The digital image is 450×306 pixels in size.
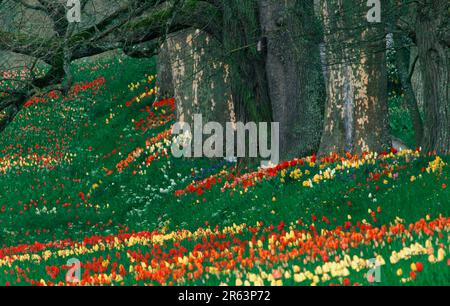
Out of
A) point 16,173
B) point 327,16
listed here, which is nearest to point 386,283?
point 327,16

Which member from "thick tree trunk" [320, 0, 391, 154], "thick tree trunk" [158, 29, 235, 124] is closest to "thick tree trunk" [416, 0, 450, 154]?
"thick tree trunk" [320, 0, 391, 154]

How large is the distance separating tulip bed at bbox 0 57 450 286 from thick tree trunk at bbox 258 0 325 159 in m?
1.38

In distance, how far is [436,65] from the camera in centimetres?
1264

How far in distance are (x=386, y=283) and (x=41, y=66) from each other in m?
36.8

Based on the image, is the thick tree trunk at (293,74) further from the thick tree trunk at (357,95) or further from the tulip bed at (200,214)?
the tulip bed at (200,214)

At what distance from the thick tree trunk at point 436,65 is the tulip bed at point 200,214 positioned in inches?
23.2

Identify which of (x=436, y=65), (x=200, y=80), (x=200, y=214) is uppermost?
(x=200, y=80)

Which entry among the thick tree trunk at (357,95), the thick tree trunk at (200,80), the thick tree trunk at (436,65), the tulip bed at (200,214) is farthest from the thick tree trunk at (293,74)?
the thick tree trunk at (436,65)

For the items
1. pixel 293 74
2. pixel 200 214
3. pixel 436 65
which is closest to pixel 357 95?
pixel 293 74

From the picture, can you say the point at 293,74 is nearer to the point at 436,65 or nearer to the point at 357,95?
the point at 357,95

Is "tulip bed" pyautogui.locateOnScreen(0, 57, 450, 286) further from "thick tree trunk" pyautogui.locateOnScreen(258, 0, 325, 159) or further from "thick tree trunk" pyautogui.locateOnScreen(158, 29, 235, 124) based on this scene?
"thick tree trunk" pyautogui.locateOnScreen(258, 0, 325, 159)

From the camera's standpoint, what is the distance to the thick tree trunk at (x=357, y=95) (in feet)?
51.0

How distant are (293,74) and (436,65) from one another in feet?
16.7
